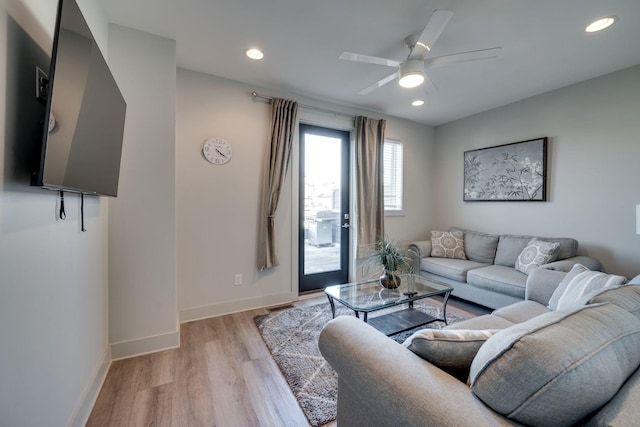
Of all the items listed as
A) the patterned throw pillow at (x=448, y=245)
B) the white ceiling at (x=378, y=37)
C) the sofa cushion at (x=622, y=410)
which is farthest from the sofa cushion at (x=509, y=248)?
the sofa cushion at (x=622, y=410)

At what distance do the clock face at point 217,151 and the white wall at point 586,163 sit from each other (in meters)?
3.59

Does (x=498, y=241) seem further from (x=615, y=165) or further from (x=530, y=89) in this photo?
(x=530, y=89)

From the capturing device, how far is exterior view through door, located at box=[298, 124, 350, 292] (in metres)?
3.44

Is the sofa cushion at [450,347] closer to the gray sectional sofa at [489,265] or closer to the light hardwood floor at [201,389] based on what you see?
the light hardwood floor at [201,389]

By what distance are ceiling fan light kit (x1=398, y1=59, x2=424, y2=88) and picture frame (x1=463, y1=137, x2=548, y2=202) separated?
2.21m

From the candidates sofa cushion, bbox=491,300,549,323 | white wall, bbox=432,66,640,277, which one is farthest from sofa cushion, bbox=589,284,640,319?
white wall, bbox=432,66,640,277

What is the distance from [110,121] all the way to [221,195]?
140 cm

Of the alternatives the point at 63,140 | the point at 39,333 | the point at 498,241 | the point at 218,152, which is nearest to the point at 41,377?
the point at 39,333

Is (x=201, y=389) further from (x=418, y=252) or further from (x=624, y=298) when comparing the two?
(x=418, y=252)

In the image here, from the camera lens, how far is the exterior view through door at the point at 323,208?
135 inches

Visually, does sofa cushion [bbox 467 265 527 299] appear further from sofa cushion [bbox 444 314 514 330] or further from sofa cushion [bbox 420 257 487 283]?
sofa cushion [bbox 444 314 514 330]

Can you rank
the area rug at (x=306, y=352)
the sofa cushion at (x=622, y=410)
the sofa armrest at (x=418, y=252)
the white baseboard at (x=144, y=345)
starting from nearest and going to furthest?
the sofa cushion at (x=622, y=410), the area rug at (x=306, y=352), the white baseboard at (x=144, y=345), the sofa armrest at (x=418, y=252)

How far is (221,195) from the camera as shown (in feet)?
9.38

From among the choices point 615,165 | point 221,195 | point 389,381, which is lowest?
point 389,381
